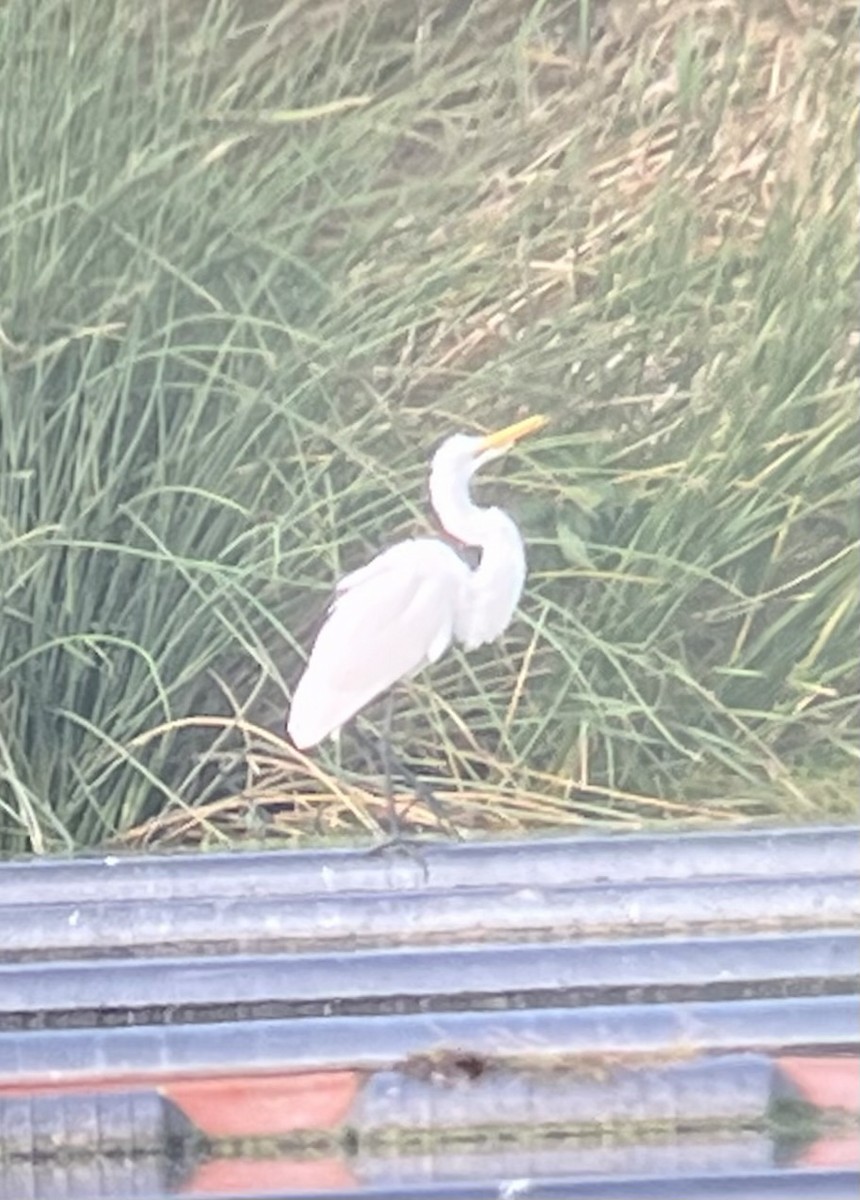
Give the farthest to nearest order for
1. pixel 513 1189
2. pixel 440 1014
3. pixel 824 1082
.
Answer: pixel 440 1014
pixel 824 1082
pixel 513 1189

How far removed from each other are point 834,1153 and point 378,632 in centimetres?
77

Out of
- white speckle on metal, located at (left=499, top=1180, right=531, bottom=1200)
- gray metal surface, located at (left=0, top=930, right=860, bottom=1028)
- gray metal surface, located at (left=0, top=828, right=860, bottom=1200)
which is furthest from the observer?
gray metal surface, located at (left=0, top=930, right=860, bottom=1028)

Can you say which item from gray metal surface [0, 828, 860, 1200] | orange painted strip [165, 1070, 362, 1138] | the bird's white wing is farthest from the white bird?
orange painted strip [165, 1070, 362, 1138]

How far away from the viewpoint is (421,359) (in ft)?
9.12

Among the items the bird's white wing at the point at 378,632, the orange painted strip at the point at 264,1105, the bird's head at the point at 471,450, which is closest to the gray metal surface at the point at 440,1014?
the orange painted strip at the point at 264,1105

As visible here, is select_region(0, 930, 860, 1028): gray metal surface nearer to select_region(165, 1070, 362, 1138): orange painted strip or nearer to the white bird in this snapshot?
select_region(165, 1070, 362, 1138): orange painted strip

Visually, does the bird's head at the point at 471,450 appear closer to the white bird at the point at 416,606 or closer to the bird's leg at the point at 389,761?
the white bird at the point at 416,606

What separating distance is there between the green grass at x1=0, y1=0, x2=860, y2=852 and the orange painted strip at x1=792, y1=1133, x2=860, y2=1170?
0.52m

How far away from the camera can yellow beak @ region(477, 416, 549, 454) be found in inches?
109

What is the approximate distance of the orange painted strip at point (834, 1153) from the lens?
7.28 ft

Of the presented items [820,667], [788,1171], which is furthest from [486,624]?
[788,1171]

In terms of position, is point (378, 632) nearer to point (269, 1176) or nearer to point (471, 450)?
point (471, 450)

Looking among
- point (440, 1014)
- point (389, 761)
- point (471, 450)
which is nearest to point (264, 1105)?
point (440, 1014)

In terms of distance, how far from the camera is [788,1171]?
2.18 m
